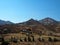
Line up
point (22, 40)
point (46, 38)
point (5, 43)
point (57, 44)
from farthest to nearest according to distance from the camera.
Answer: point (46, 38)
point (22, 40)
point (57, 44)
point (5, 43)

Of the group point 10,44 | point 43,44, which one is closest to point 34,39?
point 43,44

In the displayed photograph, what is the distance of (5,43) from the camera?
118ft

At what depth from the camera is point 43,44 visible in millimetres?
38875

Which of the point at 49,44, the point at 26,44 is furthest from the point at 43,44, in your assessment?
the point at 26,44

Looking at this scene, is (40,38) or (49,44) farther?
(40,38)

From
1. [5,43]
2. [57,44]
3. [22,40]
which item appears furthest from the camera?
[22,40]

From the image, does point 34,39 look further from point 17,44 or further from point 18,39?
point 17,44

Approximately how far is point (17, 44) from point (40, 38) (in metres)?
8.28

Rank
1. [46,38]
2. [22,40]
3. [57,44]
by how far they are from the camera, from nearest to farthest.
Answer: [57,44] < [22,40] < [46,38]

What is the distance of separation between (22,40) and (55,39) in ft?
28.1

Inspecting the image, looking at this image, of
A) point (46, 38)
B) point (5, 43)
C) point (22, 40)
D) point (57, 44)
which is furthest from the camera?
point (46, 38)

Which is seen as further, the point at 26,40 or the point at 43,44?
the point at 26,40

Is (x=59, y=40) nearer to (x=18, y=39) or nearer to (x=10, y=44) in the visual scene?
(x=18, y=39)

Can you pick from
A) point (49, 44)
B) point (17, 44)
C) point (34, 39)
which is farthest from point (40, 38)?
point (17, 44)
